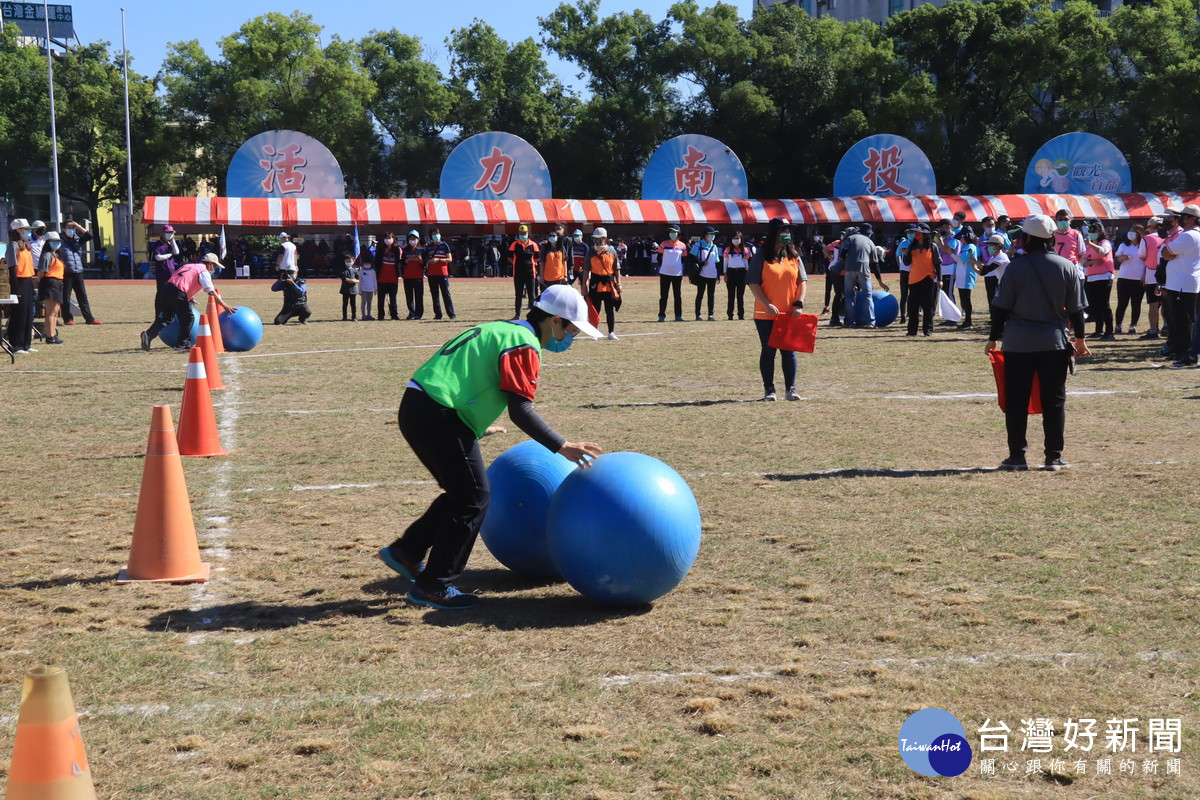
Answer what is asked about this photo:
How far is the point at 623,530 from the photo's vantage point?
6008mm

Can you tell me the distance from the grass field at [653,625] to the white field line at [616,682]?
0.02 meters

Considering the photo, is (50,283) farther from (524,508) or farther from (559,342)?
(559,342)

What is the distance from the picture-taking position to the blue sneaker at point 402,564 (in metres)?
6.66

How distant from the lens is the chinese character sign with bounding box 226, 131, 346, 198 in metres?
46.2

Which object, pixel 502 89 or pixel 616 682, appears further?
pixel 502 89

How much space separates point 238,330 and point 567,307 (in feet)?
49.2

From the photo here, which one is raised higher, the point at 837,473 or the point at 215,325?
the point at 215,325

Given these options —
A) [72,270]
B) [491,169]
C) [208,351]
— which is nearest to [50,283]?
[72,270]

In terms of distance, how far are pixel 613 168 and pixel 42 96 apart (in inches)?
1280

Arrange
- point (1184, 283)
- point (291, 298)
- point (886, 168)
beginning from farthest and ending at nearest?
point (886, 168) → point (291, 298) → point (1184, 283)

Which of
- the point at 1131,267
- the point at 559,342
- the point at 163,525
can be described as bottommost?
the point at 163,525

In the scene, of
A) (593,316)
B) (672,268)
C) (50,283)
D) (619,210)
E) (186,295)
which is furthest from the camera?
(619,210)

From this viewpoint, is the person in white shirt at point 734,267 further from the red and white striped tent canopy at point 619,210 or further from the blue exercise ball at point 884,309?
the red and white striped tent canopy at point 619,210

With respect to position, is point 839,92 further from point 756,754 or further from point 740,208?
point 756,754
